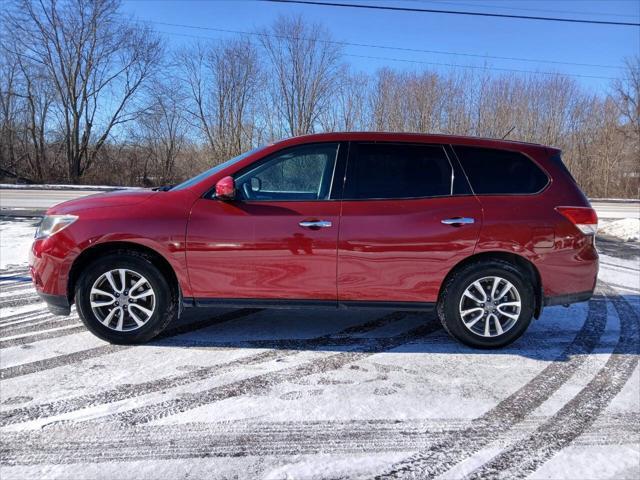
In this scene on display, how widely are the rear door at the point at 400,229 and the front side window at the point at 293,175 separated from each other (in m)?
0.20

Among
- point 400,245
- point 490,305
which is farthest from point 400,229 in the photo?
point 490,305

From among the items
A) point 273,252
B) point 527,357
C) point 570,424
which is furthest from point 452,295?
point 273,252

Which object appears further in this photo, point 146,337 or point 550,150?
point 550,150

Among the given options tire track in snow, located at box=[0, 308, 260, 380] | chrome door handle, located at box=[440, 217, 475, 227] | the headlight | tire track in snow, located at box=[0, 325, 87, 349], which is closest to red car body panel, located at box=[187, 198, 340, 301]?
tire track in snow, located at box=[0, 308, 260, 380]

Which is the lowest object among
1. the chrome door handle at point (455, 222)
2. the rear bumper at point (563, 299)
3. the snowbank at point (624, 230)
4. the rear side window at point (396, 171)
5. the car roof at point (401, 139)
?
the rear bumper at point (563, 299)

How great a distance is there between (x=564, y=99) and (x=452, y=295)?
1213 inches

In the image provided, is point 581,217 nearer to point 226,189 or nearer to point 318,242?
point 318,242

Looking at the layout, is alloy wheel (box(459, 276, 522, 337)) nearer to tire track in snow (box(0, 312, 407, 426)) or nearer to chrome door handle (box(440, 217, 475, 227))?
chrome door handle (box(440, 217, 475, 227))

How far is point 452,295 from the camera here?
3662 millimetres

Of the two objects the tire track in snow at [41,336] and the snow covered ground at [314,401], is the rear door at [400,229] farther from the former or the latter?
the tire track in snow at [41,336]

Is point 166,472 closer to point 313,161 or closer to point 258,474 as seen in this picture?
point 258,474

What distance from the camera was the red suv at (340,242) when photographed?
3.55 metres

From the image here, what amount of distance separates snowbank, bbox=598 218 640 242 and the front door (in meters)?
10.0

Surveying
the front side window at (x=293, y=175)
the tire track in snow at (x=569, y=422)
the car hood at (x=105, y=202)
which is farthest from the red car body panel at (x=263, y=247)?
the tire track in snow at (x=569, y=422)
